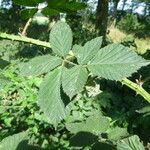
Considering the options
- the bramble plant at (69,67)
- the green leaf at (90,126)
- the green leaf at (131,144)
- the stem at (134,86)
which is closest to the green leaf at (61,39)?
the bramble plant at (69,67)

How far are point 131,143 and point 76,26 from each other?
13.8m

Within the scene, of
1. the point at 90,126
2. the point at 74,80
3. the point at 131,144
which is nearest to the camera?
the point at 74,80

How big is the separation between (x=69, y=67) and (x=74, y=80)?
61 mm

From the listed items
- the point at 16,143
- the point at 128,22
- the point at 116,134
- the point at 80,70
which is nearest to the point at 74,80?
the point at 80,70

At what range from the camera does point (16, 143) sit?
103 cm

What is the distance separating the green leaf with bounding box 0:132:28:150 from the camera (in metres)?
1.01

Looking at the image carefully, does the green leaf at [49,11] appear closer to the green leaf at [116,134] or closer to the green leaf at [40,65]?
the green leaf at [40,65]

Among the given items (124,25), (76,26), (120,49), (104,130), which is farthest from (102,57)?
(124,25)

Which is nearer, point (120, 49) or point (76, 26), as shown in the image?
point (120, 49)

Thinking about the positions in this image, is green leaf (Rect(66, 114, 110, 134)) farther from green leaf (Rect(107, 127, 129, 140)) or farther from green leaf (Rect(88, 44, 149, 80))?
green leaf (Rect(88, 44, 149, 80))

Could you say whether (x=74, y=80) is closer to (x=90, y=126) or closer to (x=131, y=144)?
(x=131, y=144)

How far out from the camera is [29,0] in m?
0.73

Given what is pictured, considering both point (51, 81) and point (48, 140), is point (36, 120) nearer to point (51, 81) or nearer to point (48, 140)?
point (48, 140)

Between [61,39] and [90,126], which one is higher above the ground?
[61,39]
